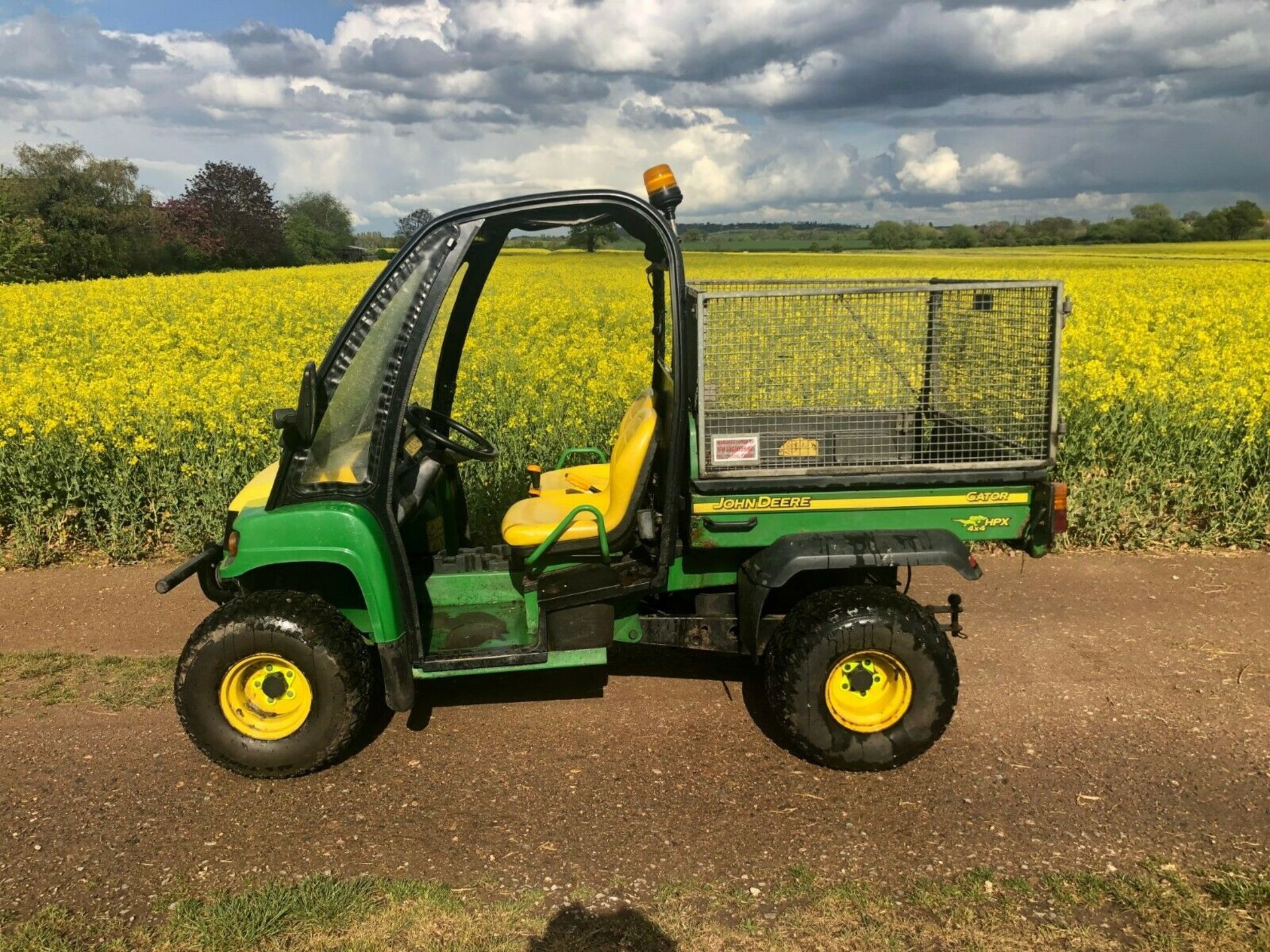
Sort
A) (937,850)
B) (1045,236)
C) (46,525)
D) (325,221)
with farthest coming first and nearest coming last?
1. (325,221)
2. (1045,236)
3. (46,525)
4. (937,850)

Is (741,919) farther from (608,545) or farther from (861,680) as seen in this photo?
(608,545)

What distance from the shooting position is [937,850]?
3199mm

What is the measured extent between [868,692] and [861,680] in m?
0.07

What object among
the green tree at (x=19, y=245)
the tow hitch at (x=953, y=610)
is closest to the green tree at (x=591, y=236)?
the tow hitch at (x=953, y=610)

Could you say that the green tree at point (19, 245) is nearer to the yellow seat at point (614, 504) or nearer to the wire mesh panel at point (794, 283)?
the wire mesh panel at point (794, 283)

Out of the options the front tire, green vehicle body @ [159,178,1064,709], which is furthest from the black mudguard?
the front tire

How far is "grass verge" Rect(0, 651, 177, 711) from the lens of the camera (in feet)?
14.5

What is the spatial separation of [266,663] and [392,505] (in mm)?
797

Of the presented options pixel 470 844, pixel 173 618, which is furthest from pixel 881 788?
pixel 173 618

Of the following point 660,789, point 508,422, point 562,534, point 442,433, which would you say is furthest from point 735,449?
point 508,422

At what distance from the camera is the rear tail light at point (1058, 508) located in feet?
11.7

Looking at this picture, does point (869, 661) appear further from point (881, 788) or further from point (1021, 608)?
point (1021, 608)

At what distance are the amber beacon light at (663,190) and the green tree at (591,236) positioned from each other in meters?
0.29

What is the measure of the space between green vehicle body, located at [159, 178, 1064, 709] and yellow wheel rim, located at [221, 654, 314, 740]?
337mm
